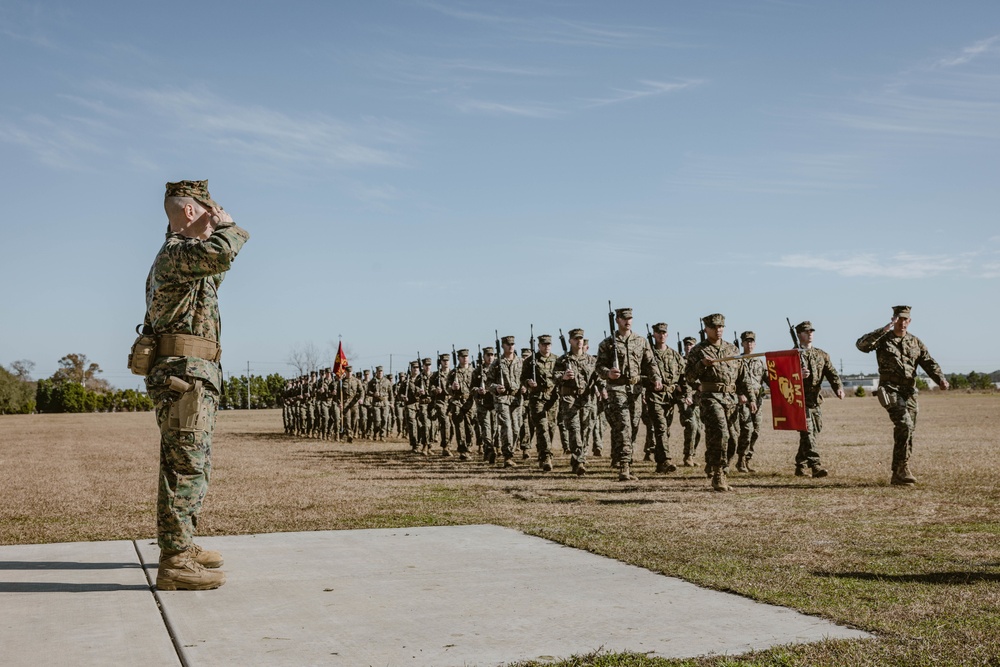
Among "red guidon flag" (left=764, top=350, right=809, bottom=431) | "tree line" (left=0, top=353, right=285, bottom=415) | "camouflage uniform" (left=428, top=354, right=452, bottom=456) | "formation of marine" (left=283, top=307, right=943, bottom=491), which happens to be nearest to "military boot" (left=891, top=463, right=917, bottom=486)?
"formation of marine" (left=283, top=307, right=943, bottom=491)

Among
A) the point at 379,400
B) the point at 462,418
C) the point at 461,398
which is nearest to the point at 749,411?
the point at 462,418

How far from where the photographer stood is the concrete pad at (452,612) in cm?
418

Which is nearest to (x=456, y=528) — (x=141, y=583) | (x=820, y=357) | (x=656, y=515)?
(x=656, y=515)

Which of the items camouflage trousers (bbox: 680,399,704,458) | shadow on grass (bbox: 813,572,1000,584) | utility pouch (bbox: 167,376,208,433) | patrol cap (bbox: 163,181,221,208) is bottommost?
shadow on grass (bbox: 813,572,1000,584)

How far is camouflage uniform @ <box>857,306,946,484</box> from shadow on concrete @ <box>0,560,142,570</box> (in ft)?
30.5

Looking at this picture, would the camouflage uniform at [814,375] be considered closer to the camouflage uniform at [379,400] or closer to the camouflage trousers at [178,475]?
the camouflage trousers at [178,475]

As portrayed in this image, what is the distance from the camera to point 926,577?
5.87 metres

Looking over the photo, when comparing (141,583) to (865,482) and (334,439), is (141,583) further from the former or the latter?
(334,439)

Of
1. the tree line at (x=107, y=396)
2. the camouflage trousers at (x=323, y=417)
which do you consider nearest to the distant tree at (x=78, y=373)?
the tree line at (x=107, y=396)

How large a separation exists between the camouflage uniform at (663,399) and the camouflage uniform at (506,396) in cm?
250

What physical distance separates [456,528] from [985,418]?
28525 mm

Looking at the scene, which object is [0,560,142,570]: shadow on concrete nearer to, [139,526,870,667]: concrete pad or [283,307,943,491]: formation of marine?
[139,526,870,667]: concrete pad

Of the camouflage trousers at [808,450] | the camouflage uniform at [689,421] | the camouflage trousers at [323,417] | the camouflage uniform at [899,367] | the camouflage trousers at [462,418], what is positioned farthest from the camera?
the camouflage trousers at [323,417]

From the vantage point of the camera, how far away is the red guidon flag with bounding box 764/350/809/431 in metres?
11.6
